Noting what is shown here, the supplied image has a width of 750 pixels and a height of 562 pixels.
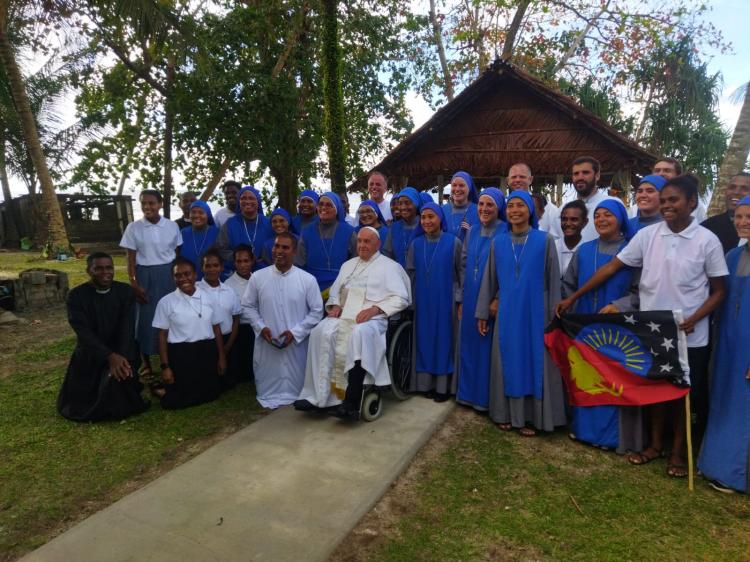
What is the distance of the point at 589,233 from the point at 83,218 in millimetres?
19873

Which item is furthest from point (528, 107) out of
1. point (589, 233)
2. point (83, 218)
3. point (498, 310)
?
point (83, 218)

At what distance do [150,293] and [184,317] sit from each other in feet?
3.48

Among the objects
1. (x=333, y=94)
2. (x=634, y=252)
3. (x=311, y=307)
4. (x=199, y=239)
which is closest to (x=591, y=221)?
(x=634, y=252)

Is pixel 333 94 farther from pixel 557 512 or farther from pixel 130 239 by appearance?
pixel 557 512

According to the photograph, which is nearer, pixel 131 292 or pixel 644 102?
pixel 131 292

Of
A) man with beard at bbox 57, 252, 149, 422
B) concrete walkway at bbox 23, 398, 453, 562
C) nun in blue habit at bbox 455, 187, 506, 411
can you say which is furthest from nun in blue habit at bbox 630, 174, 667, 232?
man with beard at bbox 57, 252, 149, 422

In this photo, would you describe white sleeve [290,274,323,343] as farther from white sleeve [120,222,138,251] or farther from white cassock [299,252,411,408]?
white sleeve [120,222,138,251]

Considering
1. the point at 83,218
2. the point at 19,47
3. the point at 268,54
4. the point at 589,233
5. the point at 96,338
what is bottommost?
the point at 96,338

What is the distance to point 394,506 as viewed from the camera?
309 centimetres

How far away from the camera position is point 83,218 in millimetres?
19391

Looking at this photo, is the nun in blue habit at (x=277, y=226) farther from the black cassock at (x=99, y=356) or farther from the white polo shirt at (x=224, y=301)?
the black cassock at (x=99, y=356)

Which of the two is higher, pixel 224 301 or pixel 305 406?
pixel 224 301

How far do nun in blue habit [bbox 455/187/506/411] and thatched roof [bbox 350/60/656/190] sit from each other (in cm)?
497

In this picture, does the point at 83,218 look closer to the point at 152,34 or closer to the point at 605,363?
the point at 152,34
